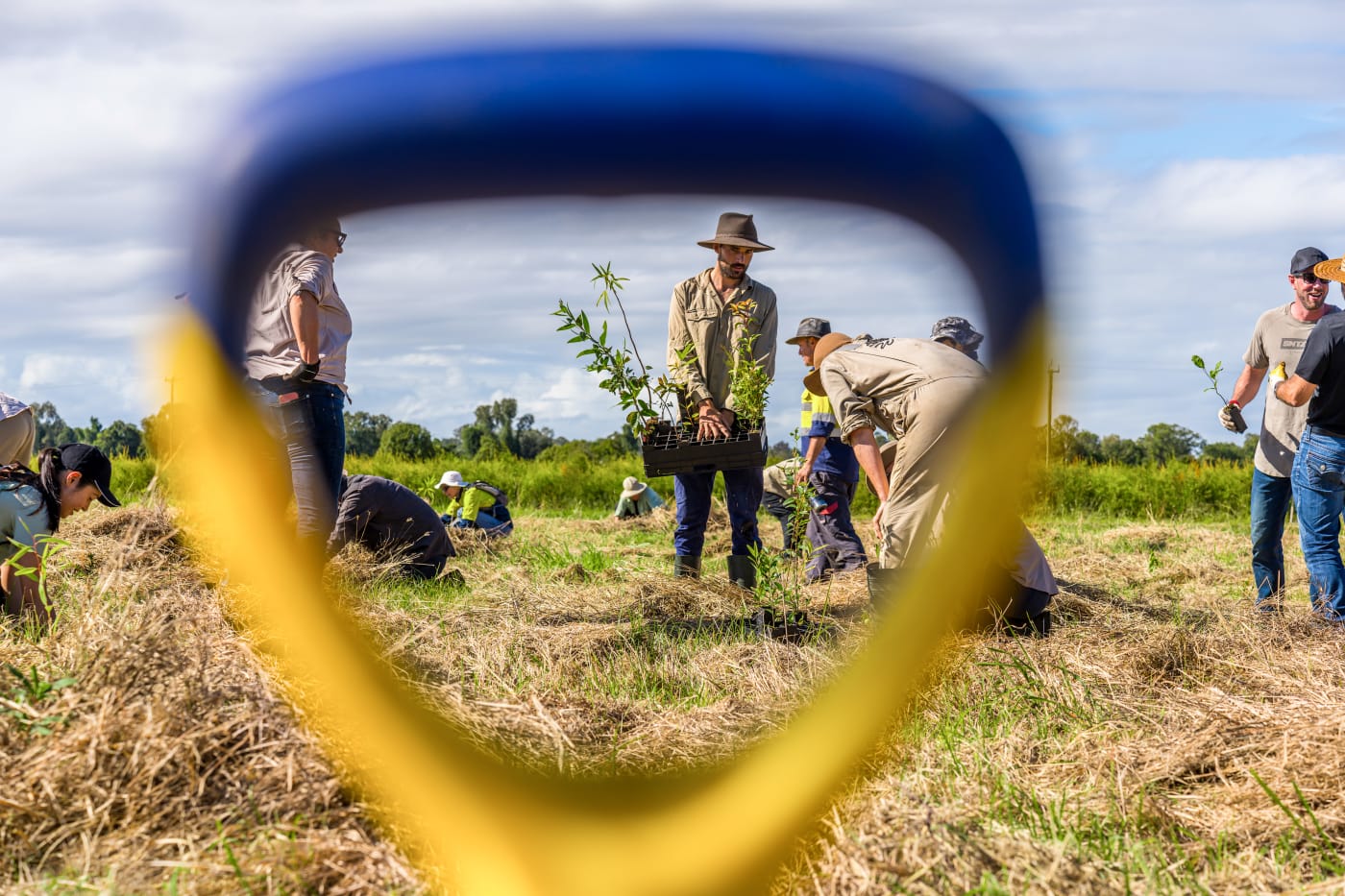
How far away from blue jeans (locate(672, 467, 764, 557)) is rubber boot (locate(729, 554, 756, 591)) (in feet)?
0.15

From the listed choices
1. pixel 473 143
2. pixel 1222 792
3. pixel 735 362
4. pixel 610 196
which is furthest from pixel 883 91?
pixel 735 362

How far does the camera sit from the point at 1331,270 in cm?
497

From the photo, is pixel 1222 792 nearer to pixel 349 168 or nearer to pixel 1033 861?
pixel 1033 861

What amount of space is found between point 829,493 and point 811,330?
3.87 m

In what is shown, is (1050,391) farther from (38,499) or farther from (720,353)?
(38,499)

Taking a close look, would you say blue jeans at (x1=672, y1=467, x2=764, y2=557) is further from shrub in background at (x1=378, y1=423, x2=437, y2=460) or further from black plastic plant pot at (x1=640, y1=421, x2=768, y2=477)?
shrub in background at (x1=378, y1=423, x2=437, y2=460)

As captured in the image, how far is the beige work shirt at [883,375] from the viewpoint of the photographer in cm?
180

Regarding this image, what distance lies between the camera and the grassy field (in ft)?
6.74

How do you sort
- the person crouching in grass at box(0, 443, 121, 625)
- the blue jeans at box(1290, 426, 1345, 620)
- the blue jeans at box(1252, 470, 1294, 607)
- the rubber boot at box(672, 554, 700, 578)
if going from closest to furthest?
the person crouching in grass at box(0, 443, 121, 625), the blue jeans at box(1290, 426, 1345, 620), the blue jeans at box(1252, 470, 1294, 607), the rubber boot at box(672, 554, 700, 578)

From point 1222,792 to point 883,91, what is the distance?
1854 millimetres

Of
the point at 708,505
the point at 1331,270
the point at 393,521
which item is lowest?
the point at 393,521

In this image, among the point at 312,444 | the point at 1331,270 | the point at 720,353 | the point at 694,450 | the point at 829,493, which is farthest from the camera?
the point at 829,493

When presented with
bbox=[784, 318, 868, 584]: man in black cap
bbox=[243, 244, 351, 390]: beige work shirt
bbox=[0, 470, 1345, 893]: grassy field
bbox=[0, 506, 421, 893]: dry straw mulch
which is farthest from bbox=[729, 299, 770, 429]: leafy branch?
bbox=[243, 244, 351, 390]: beige work shirt

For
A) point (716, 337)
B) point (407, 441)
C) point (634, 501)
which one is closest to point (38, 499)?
point (716, 337)
